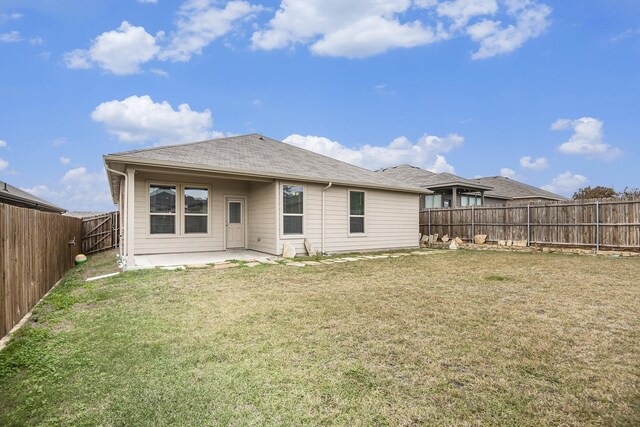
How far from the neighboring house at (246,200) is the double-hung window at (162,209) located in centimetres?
3

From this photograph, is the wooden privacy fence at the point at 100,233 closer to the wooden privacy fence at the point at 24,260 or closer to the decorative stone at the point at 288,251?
the wooden privacy fence at the point at 24,260

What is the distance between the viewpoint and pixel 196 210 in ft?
35.2

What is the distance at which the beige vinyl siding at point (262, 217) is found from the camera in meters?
10.2

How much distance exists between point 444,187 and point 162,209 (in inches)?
569

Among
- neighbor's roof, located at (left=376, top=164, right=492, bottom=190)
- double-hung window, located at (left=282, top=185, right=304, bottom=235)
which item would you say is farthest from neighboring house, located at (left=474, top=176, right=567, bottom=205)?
double-hung window, located at (left=282, top=185, right=304, bottom=235)

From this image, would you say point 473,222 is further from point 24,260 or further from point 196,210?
point 24,260

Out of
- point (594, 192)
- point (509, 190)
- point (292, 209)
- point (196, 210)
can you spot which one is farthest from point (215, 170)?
point (594, 192)

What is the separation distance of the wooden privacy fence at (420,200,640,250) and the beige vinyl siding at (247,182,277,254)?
9.19 meters

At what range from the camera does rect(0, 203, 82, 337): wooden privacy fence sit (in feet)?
12.1

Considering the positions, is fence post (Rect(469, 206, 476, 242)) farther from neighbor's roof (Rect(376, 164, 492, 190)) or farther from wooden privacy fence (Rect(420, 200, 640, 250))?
neighbor's roof (Rect(376, 164, 492, 190))

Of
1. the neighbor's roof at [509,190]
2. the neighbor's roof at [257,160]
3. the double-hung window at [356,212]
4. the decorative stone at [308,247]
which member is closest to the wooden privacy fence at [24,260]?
the neighbor's roof at [257,160]

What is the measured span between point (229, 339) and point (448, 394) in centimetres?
209

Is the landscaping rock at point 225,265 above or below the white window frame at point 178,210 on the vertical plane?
below

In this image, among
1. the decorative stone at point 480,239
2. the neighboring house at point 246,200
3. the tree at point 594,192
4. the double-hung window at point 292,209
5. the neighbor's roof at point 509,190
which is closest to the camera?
the neighboring house at point 246,200
